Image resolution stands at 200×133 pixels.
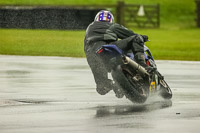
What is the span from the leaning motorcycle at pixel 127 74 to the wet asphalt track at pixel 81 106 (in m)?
0.21

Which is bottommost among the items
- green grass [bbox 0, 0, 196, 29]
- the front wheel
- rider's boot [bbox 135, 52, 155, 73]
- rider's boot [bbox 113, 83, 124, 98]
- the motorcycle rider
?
green grass [bbox 0, 0, 196, 29]

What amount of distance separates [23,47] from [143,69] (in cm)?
1529

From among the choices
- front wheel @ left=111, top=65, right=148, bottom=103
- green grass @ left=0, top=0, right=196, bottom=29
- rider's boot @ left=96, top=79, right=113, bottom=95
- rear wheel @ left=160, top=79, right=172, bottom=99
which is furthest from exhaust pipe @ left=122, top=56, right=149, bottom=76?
green grass @ left=0, top=0, right=196, bottom=29

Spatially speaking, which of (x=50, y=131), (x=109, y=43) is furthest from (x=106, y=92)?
(x=50, y=131)

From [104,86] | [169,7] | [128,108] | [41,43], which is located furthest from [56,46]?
[169,7]

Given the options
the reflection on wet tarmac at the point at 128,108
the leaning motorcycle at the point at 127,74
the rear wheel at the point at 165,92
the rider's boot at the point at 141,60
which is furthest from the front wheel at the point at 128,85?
the rear wheel at the point at 165,92

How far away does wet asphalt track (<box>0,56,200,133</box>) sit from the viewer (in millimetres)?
8102

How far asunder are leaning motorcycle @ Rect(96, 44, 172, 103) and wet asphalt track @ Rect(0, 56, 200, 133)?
21 cm

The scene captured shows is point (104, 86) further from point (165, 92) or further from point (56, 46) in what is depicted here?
point (56, 46)

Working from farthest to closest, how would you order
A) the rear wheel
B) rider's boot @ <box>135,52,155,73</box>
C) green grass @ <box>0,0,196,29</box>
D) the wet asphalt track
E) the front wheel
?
green grass @ <box>0,0,196,29</box> < the rear wheel < rider's boot @ <box>135,52,155,73</box> < the front wheel < the wet asphalt track

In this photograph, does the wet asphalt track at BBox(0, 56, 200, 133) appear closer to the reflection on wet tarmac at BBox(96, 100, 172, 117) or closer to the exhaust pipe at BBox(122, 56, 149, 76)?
the reflection on wet tarmac at BBox(96, 100, 172, 117)

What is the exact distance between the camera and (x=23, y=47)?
25.2 meters

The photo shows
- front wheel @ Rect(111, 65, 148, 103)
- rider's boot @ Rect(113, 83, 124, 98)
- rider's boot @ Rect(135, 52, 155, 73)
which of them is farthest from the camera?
rider's boot @ Rect(113, 83, 124, 98)

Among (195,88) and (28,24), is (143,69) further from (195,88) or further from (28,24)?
(28,24)
